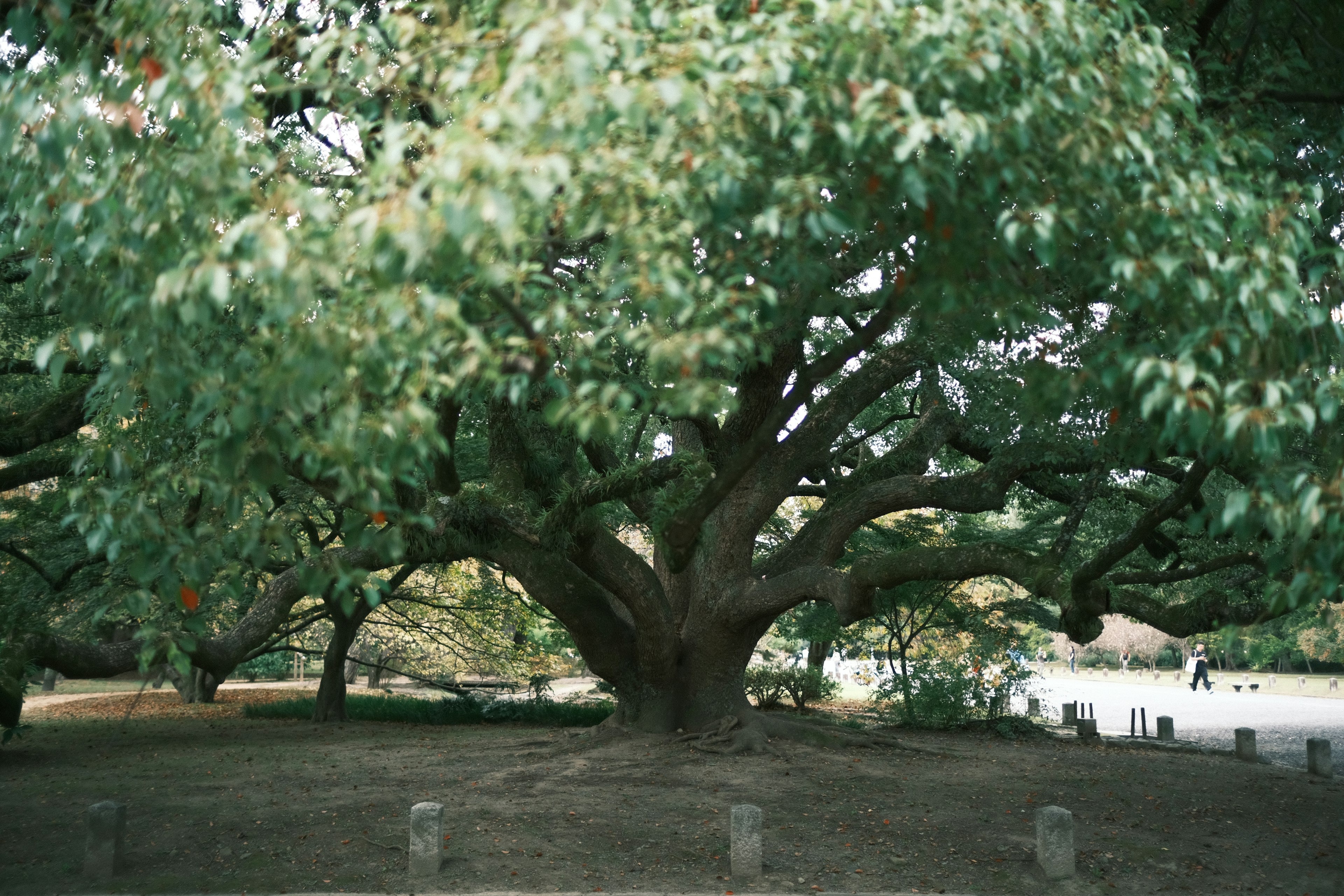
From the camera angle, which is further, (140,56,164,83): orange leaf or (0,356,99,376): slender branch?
(0,356,99,376): slender branch

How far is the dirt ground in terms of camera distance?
7.86 m

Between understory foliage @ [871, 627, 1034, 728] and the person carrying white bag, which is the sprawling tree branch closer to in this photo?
understory foliage @ [871, 627, 1034, 728]

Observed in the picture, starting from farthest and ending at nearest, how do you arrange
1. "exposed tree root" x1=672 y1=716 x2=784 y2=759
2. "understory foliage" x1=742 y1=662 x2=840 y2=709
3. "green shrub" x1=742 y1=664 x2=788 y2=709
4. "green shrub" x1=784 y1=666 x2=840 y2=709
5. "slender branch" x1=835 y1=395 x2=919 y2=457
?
1. "green shrub" x1=784 y1=666 x2=840 y2=709
2. "understory foliage" x1=742 y1=662 x2=840 y2=709
3. "green shrub" x1=742 y1=664 x2=788 y2=709
4. "slender branch" x1=835 y1=395 x2=919 y2=457
5. "exposed tree root" x1=672 y1=716 x2=784 y2=759

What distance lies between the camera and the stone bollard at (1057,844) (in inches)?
309

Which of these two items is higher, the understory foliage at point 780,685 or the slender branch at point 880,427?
the slender branch at point 880,427

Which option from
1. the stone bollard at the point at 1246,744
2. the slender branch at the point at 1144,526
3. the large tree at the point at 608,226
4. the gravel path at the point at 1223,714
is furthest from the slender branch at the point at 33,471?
the gravel path at the point at 1223,714

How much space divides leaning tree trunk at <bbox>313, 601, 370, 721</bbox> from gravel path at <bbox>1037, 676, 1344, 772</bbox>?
543 inches

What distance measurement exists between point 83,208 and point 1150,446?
4.81 meters

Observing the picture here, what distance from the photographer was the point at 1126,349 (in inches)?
152

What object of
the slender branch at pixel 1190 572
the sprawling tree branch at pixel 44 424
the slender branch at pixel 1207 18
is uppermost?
the slender branch at pixel 1207 18

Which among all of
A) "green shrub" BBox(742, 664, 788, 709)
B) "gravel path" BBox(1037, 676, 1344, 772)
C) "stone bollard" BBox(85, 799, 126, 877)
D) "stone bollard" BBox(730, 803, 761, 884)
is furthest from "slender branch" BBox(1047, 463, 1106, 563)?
"green shrub" BBox(742, 664, 788, 709)

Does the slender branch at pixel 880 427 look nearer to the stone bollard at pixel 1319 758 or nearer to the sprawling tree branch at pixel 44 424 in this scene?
the stone bollard at pixel 1319 758

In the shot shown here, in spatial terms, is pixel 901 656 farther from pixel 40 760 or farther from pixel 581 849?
pixel 40 760

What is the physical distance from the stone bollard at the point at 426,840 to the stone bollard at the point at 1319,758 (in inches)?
481
